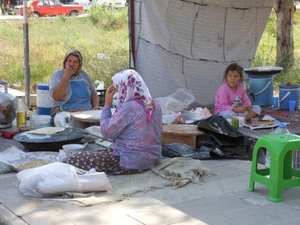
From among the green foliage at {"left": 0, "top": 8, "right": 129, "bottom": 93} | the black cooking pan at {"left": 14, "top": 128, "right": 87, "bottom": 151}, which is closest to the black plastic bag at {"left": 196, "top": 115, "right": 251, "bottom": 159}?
the black cooking pan at {"left": 14, "top": 128, "right": 87, "bottom": 151}

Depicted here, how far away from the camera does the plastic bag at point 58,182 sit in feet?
15.4

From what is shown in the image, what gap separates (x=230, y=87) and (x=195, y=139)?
150cm

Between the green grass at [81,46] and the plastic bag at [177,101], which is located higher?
the green grass at [81,46]

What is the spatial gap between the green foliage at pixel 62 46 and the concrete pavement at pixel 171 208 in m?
6.27

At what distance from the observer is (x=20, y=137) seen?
6223 mm

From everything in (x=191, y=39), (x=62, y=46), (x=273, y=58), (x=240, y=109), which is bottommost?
(x=240, y=109)

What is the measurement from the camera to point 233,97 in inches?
300

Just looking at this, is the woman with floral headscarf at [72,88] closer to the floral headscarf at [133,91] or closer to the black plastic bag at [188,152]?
the black plastic bag at [188,152]

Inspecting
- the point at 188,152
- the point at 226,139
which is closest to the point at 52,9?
the point at 226,139

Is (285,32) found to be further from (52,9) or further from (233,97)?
(52,9)

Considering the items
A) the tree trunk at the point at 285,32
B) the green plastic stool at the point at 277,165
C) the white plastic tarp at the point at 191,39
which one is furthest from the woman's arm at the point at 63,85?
the tree trunk at the point at 285,32

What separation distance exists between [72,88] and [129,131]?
91.5 inches

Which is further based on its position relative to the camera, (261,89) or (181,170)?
(261,89)

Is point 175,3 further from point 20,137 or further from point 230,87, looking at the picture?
point 20,137
